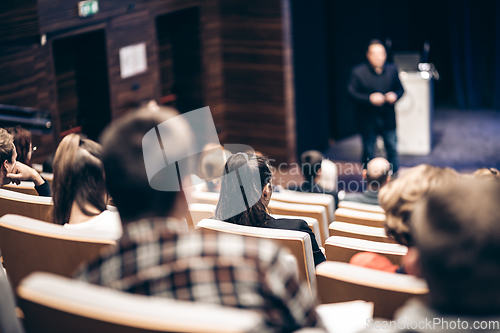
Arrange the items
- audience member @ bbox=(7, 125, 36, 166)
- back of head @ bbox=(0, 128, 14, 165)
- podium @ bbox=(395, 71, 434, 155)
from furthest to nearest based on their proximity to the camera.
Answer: podium @ bbox=(395, 71, 434, 155), audience member @ bbox=(7, 125, 36, 166), back of head @ bbox=(0, 128, 14, 165)

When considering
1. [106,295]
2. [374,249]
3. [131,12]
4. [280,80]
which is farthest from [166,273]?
[280,80]

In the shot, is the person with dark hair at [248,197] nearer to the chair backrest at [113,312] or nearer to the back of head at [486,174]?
the back of head at [486,174]

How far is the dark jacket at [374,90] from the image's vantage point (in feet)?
19.0

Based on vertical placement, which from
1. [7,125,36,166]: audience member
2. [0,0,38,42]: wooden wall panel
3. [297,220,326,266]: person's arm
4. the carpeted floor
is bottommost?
the carpeted floor

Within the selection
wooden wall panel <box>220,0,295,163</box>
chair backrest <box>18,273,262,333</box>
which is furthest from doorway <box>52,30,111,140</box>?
chair backrest <box>18,273,262,333</box>

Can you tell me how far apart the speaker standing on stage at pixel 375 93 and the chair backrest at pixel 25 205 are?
3997mm

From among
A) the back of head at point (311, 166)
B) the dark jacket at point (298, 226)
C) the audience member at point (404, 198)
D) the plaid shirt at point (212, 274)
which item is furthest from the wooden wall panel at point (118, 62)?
the plaid shirt at point (212, 274)

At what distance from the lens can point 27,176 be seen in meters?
2.83

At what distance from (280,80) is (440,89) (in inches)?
174

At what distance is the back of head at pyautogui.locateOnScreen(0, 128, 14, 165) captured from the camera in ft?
8.84

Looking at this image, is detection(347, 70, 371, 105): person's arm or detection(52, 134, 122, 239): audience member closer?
detection(52, 134, 122, 239): audience member

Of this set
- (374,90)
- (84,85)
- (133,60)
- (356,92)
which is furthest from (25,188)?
(374,90)

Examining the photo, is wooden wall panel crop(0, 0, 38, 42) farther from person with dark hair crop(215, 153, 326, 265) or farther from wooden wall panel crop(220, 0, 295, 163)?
person with dark hair crop(215, 153, 326, 265)

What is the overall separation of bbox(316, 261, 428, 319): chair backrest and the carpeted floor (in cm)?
528
